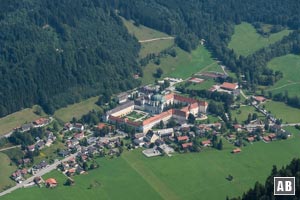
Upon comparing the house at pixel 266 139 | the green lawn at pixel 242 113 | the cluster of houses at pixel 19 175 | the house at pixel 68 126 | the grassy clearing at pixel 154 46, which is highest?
the grassy clearing at pixel 154 46

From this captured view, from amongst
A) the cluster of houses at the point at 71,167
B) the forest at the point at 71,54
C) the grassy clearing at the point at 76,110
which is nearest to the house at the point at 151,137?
the cluster of houses at the point at 71,167

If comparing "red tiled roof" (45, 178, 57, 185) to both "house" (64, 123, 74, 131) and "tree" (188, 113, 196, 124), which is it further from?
"tree" (188, 113, 196, 124)

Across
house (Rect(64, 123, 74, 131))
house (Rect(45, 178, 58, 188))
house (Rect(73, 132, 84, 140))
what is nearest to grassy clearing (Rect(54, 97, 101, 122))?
house (Rect(64, 123, 74, 131))

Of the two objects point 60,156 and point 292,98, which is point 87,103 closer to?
point 60,156

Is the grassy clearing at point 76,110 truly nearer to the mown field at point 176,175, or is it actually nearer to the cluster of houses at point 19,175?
the mown field at point 176,175

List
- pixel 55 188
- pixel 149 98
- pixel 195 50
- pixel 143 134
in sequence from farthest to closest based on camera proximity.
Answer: pixel 195 50 < pixel 149 98 < pixel 143 134 < pixel 55 188

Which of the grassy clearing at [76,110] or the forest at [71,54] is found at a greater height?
the forest at [71,54]

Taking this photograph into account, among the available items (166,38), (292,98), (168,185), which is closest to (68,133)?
(168,185)
